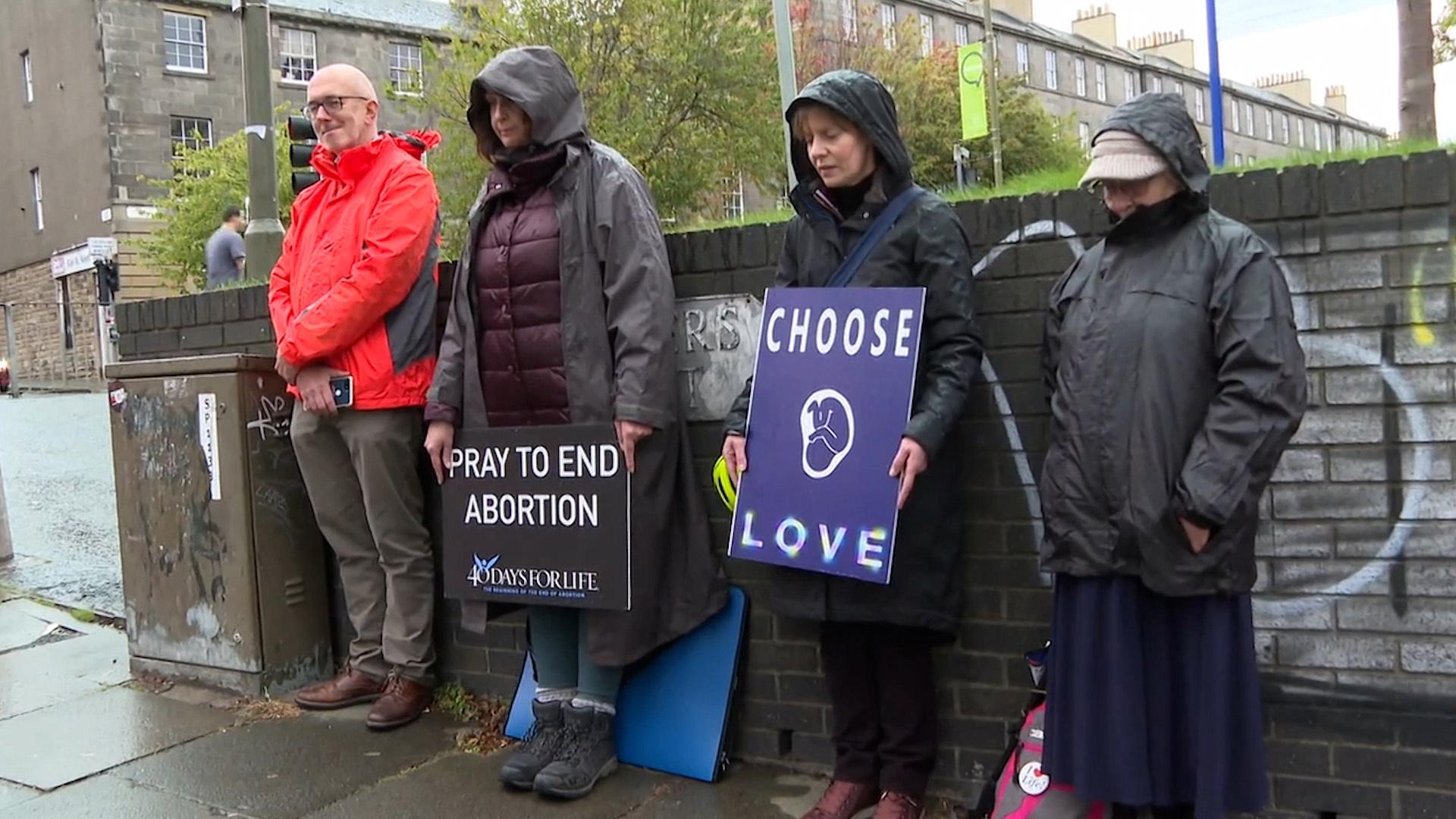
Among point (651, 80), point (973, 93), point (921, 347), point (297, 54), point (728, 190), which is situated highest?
point (297, 54)

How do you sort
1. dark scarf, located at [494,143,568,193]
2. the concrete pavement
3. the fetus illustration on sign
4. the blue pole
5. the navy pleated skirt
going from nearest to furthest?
the navy pleated skirt < the fetus illustration on sign < the concrete pavement < dark scarf, located at [494,143,568,193] < the blue pole

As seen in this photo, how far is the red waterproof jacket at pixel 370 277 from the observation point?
385cm

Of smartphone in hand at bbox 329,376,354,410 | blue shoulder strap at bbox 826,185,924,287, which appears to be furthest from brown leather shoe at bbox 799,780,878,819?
smartphone in hand at bbox 329,376,354,410

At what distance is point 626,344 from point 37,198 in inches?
1670

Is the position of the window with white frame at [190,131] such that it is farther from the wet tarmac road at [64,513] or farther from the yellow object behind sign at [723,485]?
the yellow object behind sign at [723,485]

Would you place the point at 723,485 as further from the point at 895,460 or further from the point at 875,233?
the point at 875,233

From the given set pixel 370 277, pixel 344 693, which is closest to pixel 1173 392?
pixel 370 277

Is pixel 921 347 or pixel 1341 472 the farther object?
pixel 921 347

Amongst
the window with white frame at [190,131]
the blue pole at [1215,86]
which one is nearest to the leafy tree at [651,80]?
the window with white frame at [190,131]

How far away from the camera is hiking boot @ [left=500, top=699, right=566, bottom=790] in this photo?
3.49 metres

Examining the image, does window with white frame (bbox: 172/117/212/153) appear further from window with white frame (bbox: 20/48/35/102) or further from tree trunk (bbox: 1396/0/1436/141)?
tree trunk (bbox: 1396/0/1436/141)

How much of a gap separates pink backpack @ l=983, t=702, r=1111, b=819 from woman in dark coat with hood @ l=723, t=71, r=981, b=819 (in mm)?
354

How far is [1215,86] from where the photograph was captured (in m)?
5.63

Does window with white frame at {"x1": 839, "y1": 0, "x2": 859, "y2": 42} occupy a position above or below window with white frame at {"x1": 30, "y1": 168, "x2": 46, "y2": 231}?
above
